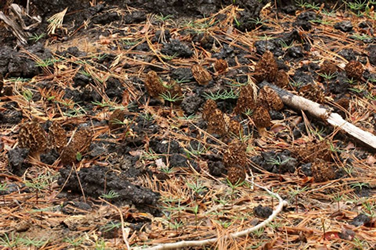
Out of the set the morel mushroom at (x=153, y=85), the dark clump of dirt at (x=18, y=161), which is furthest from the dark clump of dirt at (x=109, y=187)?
the morel mushroom at (x=153, y=85)

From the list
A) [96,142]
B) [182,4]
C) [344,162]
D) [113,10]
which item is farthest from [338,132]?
[113,10]

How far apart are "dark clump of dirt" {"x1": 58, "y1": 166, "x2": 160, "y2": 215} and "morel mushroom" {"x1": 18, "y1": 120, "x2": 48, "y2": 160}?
1.39 ft

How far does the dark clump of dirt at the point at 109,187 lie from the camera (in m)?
3.82

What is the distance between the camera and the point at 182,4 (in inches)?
246

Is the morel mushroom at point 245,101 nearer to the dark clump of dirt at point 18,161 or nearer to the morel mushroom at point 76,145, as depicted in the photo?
the morel mushroom at point 76,145

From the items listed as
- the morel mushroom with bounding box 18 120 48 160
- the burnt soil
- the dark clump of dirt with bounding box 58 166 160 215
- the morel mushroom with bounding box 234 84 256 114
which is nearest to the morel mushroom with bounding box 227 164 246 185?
the burnt soil

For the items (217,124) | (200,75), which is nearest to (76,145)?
(217,124)

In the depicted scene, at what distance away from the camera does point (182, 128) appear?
4.86 meters

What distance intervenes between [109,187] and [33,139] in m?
0.88

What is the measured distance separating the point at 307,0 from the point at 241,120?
91.0 inches

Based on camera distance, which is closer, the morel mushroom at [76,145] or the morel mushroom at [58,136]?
the morel mushroom at [76,145]

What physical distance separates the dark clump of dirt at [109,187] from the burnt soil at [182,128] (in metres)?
0.01

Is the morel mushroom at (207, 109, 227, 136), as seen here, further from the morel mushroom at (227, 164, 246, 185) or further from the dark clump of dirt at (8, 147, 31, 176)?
the dark clump of dirt at (8, 147, 31, 176)

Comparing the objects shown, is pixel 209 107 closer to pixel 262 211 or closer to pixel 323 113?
pixel 323 113
